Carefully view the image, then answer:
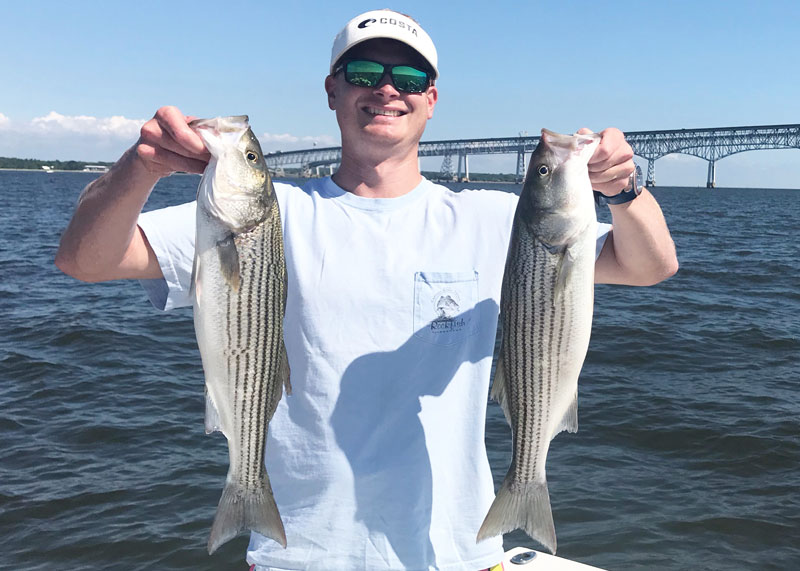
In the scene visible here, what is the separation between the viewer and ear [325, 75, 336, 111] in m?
3.63

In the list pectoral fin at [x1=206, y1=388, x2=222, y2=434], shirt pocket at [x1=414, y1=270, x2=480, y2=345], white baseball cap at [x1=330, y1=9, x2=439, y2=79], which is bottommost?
pectoral fin at [x1=206, y1=388, x2=222, y2=434]

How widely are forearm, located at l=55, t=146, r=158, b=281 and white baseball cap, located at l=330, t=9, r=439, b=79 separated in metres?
1.23

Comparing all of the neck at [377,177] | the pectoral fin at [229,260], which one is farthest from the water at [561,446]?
the pectoral fin at [229,260]

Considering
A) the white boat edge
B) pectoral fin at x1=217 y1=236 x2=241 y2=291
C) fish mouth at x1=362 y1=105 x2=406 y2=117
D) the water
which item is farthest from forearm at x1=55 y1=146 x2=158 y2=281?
the water

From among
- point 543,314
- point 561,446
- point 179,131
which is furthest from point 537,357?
point 561,446

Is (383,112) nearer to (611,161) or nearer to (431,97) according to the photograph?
(431,97)

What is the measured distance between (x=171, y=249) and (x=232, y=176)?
2.18 ft

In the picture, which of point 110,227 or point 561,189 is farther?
point 561,189

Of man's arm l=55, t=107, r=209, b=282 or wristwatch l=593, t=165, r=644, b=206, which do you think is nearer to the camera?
man's arm l=55, t=107, r=209, b=282

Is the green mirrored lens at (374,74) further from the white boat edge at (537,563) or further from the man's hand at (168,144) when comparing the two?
the white boat edge at (537,563)

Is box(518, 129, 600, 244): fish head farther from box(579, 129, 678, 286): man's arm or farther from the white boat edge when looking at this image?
the white boat edge

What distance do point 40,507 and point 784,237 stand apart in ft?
142

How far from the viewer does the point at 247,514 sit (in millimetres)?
2988

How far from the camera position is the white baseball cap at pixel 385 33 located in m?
3.41
